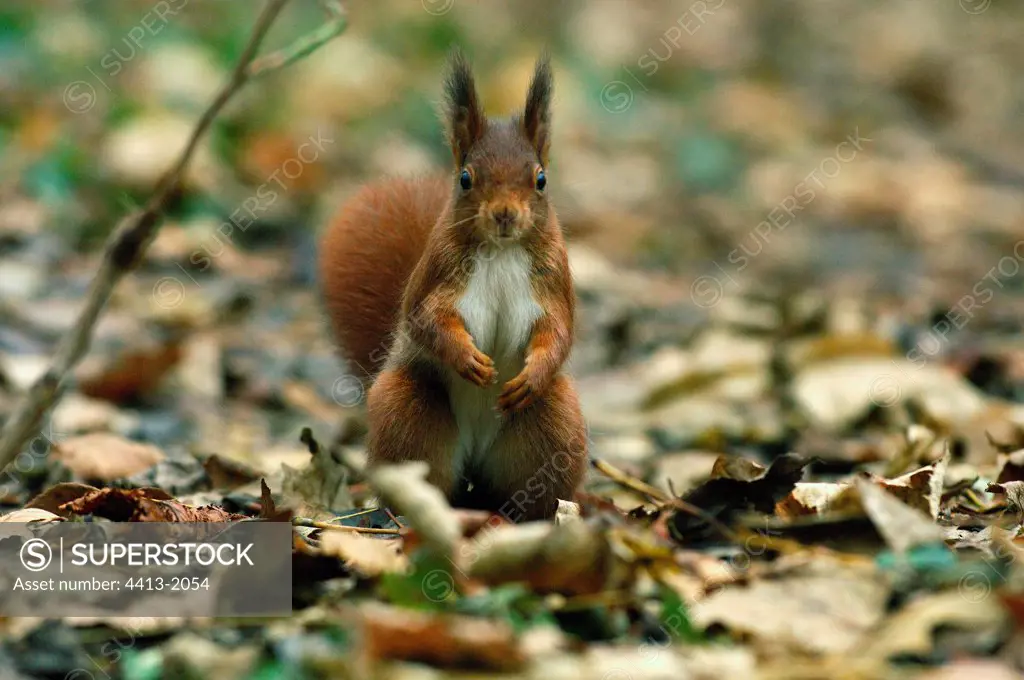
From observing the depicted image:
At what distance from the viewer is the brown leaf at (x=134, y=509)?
3.34m

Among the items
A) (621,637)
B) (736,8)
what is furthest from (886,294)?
(736,8)

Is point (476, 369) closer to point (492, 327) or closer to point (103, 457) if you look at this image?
point (492, 327)

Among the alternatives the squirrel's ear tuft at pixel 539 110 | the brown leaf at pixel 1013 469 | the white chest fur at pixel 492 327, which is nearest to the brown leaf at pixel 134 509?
the white chest fur at pixel 492 327

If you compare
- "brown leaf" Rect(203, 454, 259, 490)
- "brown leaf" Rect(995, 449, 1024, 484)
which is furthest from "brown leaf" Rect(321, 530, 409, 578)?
"brown leaf" Rect(995, 449, 1024, 484)

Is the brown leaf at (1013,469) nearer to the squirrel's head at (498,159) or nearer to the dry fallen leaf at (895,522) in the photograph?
the dry fallen leaf at (895,522)

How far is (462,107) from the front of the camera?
3.64 meters

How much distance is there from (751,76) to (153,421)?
10.2m

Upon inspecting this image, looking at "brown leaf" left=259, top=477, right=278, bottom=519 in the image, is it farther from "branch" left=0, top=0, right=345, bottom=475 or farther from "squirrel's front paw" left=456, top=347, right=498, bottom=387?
"branch" left=0, top=0, right=345, bottom=475

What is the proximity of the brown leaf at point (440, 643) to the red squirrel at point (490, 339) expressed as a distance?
1.19m

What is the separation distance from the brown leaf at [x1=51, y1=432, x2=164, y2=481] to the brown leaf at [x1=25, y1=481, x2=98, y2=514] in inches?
27.3

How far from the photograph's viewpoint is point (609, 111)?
12.6m

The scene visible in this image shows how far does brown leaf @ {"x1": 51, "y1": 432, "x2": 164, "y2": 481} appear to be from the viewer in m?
4.27

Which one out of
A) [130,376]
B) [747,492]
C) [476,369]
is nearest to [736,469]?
[747,492]

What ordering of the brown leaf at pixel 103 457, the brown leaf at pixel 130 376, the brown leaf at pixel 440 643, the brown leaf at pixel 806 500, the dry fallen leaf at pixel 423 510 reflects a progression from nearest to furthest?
the brown leaf at pixel 440 643
the dry fallen leaf at pixel 423 510
the brown leaf at pixel 806 500
the brown leaf at pixel 103 457
the brown leaf at pixel 130 376
